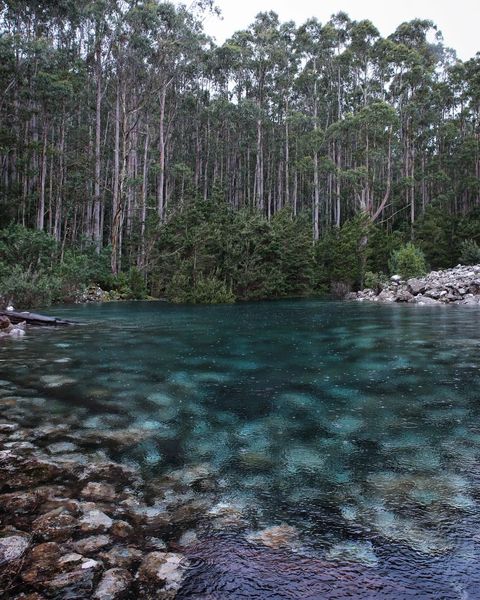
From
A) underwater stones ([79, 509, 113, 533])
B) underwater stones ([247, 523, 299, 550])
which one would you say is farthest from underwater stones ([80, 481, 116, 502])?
underwater stones ([247, 523, 299, 550])

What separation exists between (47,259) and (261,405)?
16367mm

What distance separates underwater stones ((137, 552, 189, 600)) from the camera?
152cm

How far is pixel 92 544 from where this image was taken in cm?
177

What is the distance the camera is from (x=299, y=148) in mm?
36906

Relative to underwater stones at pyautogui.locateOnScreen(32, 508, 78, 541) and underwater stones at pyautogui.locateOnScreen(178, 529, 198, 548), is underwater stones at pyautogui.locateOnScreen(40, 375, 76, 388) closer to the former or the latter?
underwater stones at pyautogui.locateOnScreen(32, 508, 78, 541)

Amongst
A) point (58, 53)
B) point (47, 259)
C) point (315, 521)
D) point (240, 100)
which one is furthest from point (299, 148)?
point (315, 521)

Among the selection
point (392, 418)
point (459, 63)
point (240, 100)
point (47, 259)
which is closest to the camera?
point (392, 418)

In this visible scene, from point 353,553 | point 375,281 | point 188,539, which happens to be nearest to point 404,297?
point 375,281

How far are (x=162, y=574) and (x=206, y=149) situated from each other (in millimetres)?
40301

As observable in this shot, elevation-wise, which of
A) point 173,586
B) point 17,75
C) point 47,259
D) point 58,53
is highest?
point 58,53

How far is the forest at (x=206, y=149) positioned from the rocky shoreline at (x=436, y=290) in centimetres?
203

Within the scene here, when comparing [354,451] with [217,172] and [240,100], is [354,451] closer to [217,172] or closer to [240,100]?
[240,100]

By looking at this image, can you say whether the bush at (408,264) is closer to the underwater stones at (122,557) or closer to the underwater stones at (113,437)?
the underwater stones at (113,437)

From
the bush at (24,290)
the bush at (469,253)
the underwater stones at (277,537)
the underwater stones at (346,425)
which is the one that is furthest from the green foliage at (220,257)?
the underwater stones at (277,537)
